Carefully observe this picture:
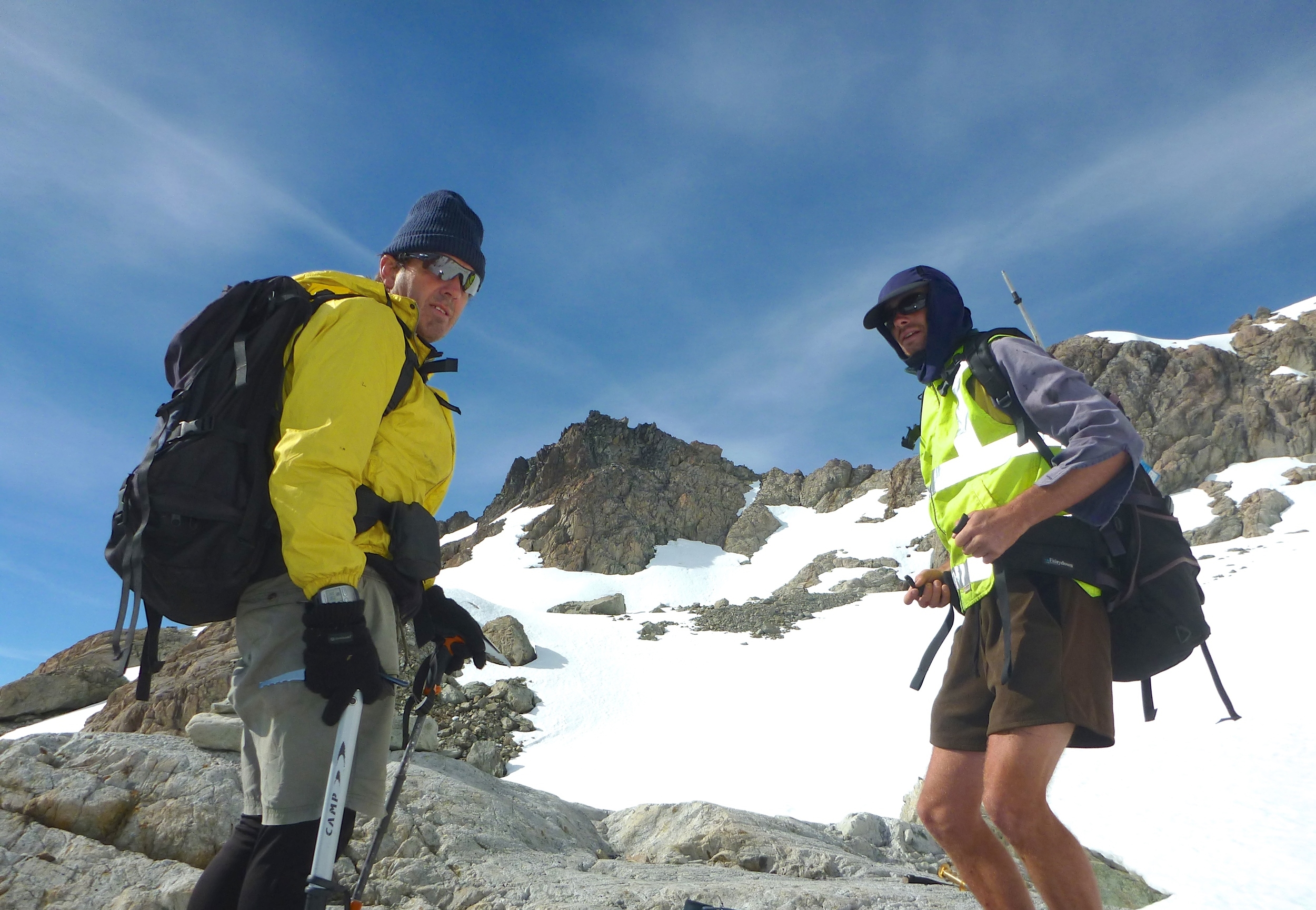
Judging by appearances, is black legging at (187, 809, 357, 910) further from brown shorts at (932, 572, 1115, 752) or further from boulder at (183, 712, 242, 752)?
boulder at (183, 712, 242, 752)

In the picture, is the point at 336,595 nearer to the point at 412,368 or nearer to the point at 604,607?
the point at 412,368

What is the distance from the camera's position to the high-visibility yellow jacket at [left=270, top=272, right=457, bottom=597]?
7.07ft

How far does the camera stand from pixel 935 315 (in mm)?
3266

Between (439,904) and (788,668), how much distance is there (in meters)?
21.6

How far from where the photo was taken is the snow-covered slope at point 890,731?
7371mm

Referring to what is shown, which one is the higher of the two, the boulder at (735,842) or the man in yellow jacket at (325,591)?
the man in yellow jacket at (325,591)

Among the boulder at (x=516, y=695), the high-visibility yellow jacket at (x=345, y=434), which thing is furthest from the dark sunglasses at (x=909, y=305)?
the boulder at (x=516, y=695)

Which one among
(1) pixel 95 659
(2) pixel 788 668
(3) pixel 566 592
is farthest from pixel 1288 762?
(3) pixel 566 592

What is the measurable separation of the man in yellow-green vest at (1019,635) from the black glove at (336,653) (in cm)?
194

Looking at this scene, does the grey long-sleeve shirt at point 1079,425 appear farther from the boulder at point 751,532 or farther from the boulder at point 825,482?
the boulder at point 825,482

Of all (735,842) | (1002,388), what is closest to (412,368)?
(1002,388)

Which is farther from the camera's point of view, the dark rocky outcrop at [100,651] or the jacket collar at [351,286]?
the dark rocky outcrop at [100,651]

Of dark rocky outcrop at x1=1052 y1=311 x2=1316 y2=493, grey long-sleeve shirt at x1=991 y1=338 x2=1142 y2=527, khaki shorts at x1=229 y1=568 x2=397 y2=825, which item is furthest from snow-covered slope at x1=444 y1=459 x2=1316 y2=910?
dark rocky outcrop at x1=1052 y1=311 x2=1316 y2=493

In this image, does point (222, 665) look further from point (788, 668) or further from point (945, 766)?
point (945, 766)
